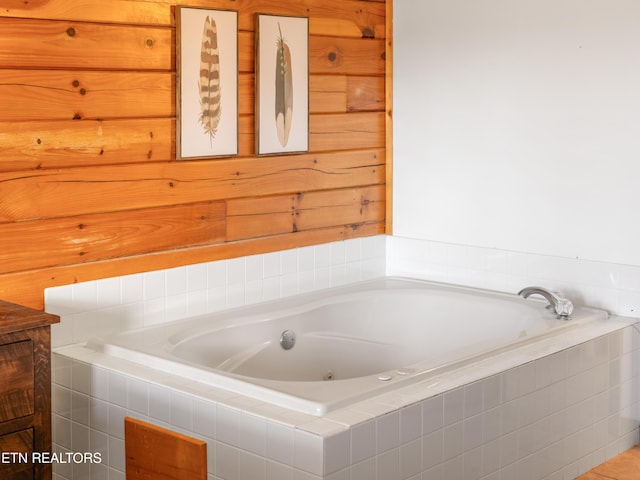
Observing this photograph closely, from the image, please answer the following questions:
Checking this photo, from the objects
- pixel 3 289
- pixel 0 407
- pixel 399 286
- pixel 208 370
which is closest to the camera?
pixel 0 407

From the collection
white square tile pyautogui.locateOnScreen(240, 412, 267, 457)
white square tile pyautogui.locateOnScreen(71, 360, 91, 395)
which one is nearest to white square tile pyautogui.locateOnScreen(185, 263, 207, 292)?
white square tile pyautogui.locateOnScreen(71, 360, 91, 395)

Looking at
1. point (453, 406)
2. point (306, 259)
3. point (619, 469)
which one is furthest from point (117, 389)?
point (619, 469)

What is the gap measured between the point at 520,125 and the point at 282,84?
1.01 m

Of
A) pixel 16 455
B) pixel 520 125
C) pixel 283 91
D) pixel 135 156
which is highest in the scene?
pixel 283 91

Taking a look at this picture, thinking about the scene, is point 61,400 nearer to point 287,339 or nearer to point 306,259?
point 287,339

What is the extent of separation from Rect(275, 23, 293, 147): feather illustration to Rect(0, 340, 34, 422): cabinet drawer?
59.9 inches

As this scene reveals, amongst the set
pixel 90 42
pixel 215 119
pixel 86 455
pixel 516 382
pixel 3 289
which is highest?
pixel 90 42

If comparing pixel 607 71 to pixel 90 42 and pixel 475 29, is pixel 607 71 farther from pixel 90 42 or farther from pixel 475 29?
pixel 90 42

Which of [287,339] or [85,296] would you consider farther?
[287,339]

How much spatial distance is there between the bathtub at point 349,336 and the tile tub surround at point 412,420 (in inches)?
2.4

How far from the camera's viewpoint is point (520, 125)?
392 cm

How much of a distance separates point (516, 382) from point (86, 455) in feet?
4.58

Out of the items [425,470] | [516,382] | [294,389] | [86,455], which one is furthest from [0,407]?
[516,382]

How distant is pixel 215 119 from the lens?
140 inches
